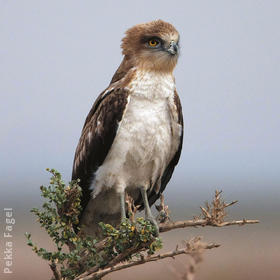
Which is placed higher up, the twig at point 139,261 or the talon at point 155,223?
the talon at point 155,223

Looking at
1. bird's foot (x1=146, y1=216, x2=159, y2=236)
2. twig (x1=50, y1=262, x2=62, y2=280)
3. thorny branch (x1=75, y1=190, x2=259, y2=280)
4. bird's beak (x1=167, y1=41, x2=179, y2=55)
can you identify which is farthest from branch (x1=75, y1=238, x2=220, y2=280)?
bird's beak (x1=167, y1=41, x2=179, y2=55)

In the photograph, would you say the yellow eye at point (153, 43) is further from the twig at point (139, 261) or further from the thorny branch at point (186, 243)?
the twig at point (139, 261)

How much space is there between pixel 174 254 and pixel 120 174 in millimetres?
1626

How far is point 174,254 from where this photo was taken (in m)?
5.22

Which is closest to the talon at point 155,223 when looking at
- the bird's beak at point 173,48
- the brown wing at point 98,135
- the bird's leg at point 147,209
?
the bird's leg at point 147,209

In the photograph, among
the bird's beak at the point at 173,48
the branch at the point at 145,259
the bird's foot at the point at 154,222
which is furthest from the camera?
the bird's beak at the point at 173,48

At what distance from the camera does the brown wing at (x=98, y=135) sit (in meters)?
6.51

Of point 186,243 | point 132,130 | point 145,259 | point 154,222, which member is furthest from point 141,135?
point 186,243

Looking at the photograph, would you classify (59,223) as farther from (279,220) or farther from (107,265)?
(279,220)

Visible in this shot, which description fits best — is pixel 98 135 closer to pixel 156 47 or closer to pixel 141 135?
pixel 141 135

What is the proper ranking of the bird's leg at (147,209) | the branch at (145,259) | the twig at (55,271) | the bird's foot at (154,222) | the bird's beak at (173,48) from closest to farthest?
the branch at (145,259)
the twig at (55,271)
the bird's foot at (154,222)
the bird's leg at (147,209)
the bird's beak at (173,48)

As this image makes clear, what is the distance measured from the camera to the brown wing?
651cm

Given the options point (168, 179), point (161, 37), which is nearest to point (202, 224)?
point (168, 179)

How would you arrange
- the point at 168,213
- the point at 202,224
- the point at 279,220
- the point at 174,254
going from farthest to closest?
the point at 279,220
the point at 168,213
the point at 202,224
the point at 174,254
